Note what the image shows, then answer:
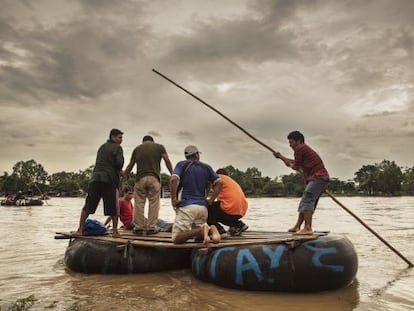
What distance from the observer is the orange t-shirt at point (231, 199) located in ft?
24.1

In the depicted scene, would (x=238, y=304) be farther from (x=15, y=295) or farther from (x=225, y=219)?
(x=15, y=295)

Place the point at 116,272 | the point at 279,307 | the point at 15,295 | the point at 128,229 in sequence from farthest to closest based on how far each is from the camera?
the point at 128,229
the point at 116,272
the point at 15,295
the point at 279,307

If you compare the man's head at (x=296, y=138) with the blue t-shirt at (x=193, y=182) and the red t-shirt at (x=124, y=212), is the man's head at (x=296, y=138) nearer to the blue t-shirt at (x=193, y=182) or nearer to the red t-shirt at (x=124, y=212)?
the blue t-shirt at (x=193, y=182)

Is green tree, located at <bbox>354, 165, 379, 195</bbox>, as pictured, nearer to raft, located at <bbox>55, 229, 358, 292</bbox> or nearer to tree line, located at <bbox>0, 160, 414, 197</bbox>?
tree line, located at <bbox>0, 160, 414, 197</bbox>

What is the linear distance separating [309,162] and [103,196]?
13.1 ft

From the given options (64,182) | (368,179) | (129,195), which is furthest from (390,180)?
(129,195)

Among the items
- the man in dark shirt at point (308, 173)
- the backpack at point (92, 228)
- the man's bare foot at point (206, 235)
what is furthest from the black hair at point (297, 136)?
the backpack at point (92, 228)

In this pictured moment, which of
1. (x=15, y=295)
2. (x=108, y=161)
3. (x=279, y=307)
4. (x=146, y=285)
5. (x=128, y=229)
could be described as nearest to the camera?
(x=279, y=307)

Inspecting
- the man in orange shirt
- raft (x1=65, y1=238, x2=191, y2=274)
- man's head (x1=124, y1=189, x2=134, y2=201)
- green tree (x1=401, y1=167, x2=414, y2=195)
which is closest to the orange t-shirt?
the man in orange shirt

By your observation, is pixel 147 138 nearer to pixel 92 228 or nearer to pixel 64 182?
pixel 92 228

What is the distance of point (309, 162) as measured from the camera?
6875 mm

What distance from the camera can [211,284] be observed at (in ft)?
20.4

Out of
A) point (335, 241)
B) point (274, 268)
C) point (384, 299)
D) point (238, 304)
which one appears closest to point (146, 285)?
point (238, 304)

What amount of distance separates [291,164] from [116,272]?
12.5 ft
